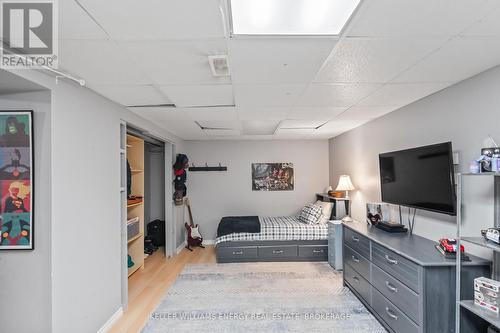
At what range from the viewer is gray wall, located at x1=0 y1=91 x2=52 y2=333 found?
6.14 ft

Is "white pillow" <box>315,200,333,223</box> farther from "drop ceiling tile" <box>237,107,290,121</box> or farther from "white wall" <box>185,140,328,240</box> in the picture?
"drop ceiling tile" <box>237,107,290,121</box>

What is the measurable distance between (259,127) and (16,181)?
318 cm

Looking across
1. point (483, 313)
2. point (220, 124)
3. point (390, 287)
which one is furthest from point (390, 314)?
point (220, 124)

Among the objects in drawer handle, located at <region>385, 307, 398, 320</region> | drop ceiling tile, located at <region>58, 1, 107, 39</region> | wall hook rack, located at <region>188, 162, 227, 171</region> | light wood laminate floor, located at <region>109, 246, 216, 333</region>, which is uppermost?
drop ceiling tile, located at <region>58, 1, 107, 39</region>

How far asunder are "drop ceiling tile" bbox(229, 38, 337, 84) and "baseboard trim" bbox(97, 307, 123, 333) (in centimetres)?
268

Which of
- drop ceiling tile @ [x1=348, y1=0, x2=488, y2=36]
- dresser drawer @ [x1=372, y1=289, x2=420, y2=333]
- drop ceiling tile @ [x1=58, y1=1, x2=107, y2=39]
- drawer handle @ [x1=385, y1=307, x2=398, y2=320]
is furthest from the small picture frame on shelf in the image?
drop ceiling tile @ [x1=58, y1=1, x2=107, y2=39]

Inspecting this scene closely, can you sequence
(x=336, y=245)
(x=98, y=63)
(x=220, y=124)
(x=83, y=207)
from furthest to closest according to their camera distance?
(x=336, y=245)
(x=220, y=124)
(x=83, y=207)
(x=98, y=63)

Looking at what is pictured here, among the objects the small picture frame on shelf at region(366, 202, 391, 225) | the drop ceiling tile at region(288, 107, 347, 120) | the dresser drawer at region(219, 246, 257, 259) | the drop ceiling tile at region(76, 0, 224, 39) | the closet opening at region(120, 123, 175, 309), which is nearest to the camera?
the drop ceiling tile at region(76, 0, 224, 39)

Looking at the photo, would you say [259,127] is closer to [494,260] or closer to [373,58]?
[373,58]

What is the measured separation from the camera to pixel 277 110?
3.14 meters

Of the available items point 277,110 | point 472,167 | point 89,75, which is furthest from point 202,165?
point 472,167

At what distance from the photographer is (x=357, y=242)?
3094 mm

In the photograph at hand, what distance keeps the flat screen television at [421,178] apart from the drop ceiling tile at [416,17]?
1101 mm

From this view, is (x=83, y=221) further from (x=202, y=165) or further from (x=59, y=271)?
(x=202, y=165)
